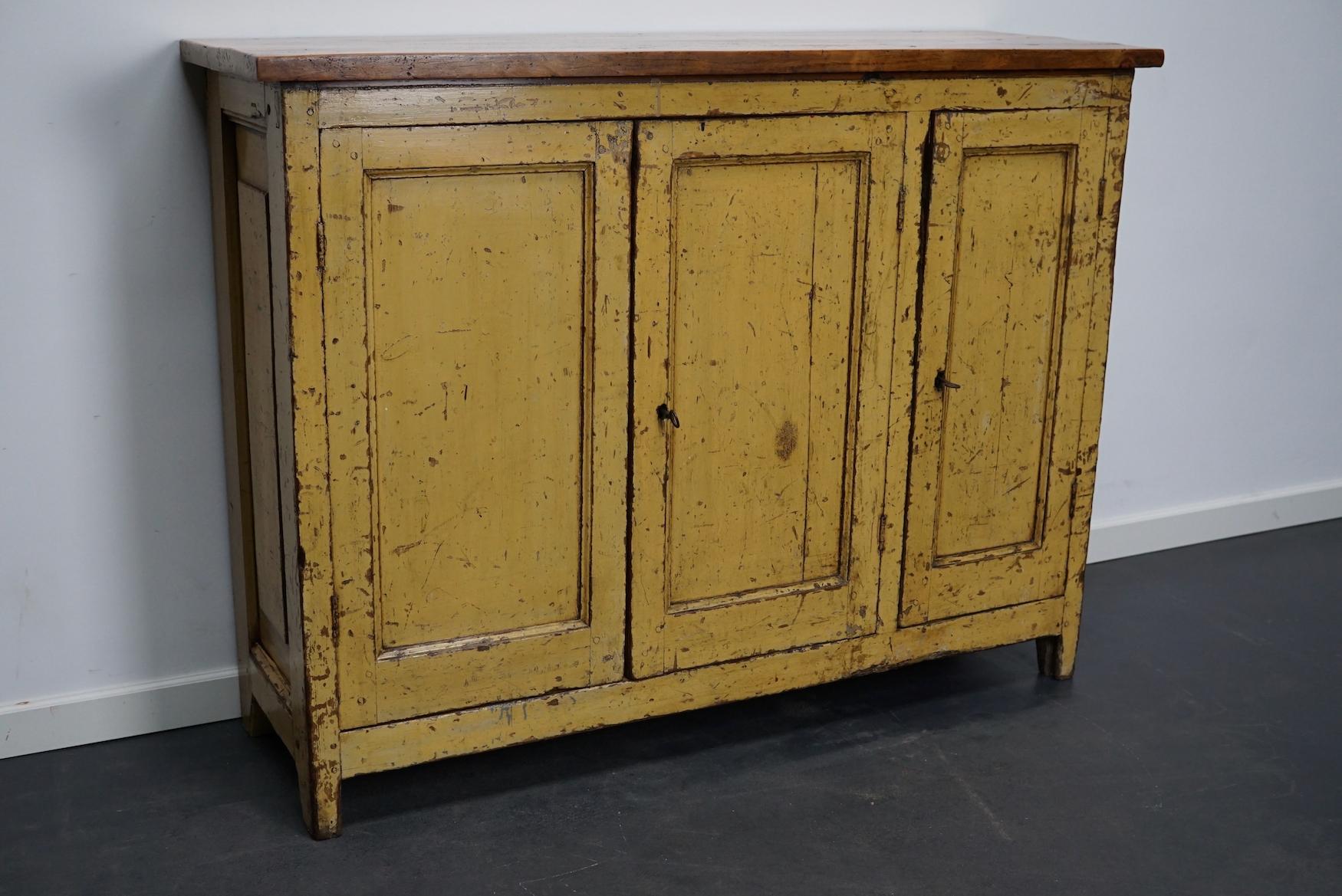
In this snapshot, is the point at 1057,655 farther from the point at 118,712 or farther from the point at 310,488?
the point at 118,712

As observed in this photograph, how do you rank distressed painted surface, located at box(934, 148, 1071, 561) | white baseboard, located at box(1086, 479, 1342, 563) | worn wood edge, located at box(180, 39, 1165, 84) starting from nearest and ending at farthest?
worn wood edge, located at box(180, 39, 1165, 84), distressed painted surface, located at box(934, 148, 1071, 561), white baseboard, located at box(1086, 479, 1342, 563)

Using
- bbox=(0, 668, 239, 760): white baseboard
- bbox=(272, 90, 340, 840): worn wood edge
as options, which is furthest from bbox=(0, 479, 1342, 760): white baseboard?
bbox=(272, 90, 340, 840): worn wood edge

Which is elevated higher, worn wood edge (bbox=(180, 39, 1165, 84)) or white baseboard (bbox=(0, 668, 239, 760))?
worn wood edge (bbox=(180, 39, 1165, 84))

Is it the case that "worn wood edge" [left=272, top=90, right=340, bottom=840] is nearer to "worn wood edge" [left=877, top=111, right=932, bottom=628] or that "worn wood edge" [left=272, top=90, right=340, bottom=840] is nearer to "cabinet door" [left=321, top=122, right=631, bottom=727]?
"cabinet door" [left=321, top=122, right=631, bottom=727]

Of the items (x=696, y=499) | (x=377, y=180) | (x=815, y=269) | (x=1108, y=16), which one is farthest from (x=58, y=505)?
(x=1108, y=16)

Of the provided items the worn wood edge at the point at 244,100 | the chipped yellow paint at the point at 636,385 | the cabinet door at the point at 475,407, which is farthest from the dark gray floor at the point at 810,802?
the worn wood edge at the point at 244,100

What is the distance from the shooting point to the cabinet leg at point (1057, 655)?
3.18 meters

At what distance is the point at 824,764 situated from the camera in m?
2.80

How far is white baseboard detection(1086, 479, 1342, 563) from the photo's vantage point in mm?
3980

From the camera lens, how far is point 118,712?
2.85 meters

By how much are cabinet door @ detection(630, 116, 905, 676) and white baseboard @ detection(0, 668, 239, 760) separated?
3.04 ft

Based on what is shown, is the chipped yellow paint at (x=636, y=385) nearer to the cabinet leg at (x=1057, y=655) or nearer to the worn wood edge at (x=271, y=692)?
the worn wood edge at (x=271, y=692)

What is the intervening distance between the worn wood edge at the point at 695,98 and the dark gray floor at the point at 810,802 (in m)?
1.25

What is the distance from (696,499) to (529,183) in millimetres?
683
